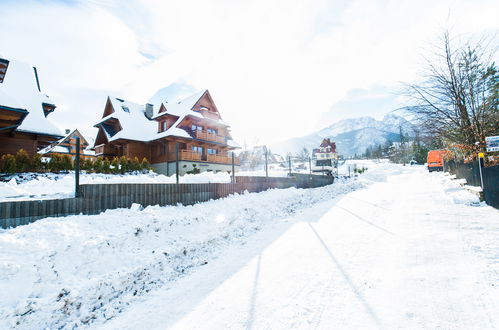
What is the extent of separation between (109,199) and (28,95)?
50.9 ft

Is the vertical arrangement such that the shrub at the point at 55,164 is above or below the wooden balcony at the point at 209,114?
below

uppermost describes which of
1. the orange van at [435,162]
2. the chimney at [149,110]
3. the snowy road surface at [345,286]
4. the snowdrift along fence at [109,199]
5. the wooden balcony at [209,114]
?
the chimney at [149,110]

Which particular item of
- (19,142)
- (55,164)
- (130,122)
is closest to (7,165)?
(55,164)

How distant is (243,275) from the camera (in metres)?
3.65

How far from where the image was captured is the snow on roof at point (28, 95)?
1347 cm

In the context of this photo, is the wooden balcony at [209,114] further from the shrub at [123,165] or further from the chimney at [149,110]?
the shrub at [123,165]

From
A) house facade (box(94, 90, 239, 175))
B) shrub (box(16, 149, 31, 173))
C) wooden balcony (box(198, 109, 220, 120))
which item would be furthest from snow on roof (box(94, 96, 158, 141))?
shrub (box(16, 149, 31, 173))

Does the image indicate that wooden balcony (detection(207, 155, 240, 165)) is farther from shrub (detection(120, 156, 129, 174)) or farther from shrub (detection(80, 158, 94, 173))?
shrub (detection(80, 158, 94, 173))

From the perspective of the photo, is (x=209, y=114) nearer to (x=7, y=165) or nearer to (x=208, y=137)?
(x=208, y=137)

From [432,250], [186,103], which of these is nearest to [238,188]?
[432,250]

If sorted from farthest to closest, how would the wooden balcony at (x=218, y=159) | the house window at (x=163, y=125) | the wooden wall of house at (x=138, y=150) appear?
the wooden balcony at (x=218, y=159), the house window at (x=163, y=125), the wooden wall of house at (x=138, y=150)

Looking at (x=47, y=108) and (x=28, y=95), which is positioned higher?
(x=28, y=95)

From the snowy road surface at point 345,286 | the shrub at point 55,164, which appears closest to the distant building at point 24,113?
the shrub at point 55,164

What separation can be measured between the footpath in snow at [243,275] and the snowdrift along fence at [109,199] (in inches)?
13.6
